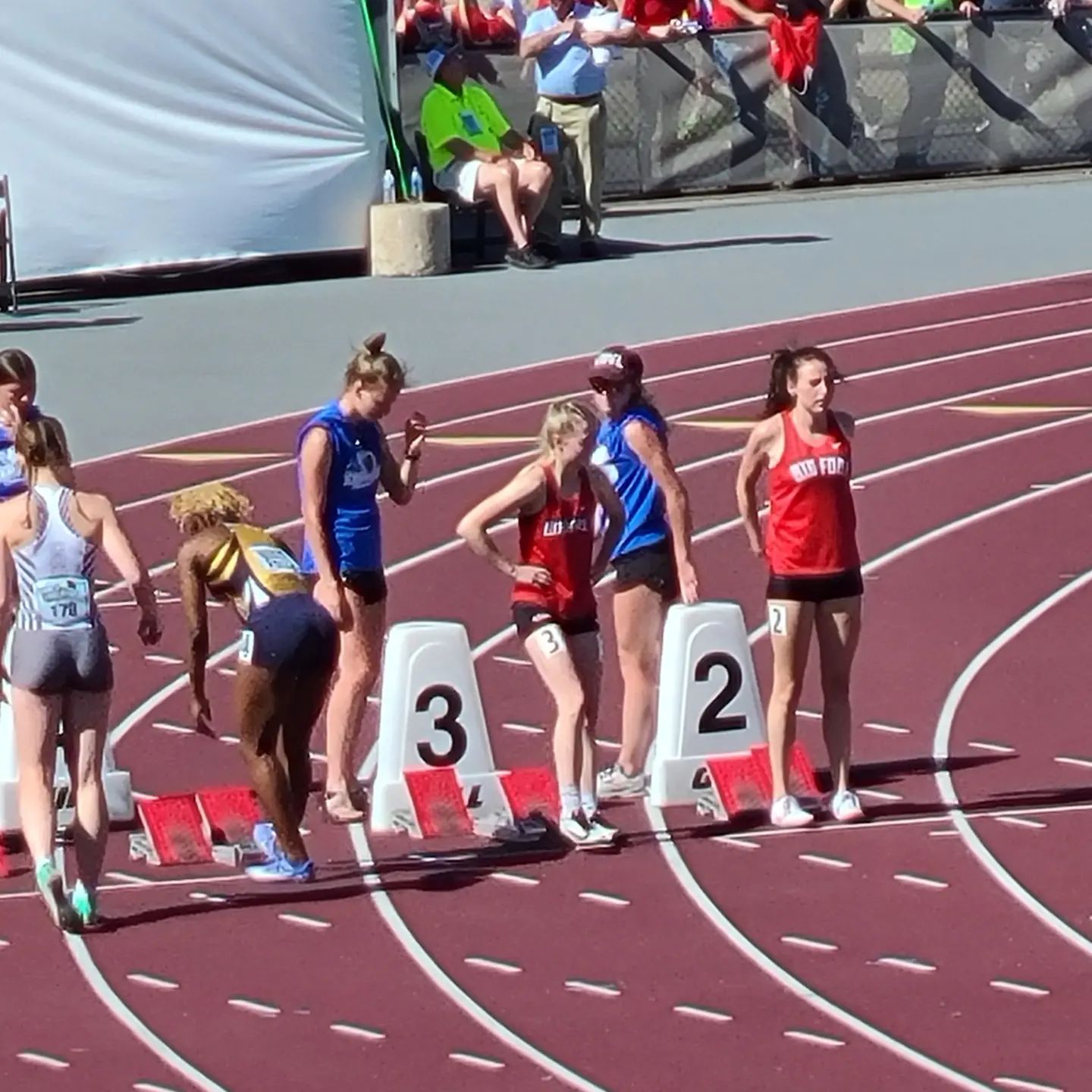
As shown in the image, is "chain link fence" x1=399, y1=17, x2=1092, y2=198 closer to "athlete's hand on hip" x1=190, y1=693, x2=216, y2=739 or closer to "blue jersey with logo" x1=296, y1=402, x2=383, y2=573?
"blue jersey with logo" x1=296, y1=402, x2=383, y2=573

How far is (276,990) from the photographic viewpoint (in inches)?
323

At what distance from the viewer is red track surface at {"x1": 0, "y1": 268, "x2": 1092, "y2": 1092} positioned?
7629mm

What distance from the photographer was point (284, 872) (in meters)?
9.16

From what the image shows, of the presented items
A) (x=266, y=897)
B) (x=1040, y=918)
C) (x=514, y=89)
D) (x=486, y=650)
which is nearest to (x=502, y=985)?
(x=266, y=897)

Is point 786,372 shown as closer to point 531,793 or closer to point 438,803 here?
point 531,793

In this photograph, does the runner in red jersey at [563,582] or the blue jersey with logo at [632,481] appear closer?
the runner in red jersey at [563,582]

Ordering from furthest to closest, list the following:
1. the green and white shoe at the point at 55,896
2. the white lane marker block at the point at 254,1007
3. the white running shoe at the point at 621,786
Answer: the white running shoe at the point at 621,786, the green and white shoe at the point at 55,896, the white lane marker block at the point at 254,1007

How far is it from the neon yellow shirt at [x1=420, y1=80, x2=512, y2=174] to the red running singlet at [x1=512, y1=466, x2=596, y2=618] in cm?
1105

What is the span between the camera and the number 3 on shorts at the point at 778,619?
9680 millimetres

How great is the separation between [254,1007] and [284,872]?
1.13 meters

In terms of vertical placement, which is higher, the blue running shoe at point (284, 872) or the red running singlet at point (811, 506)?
the red running singlet at point (811, 506)

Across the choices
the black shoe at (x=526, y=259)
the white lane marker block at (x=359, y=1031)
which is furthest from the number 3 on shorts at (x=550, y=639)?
the black shoe at (x=526, y=259)

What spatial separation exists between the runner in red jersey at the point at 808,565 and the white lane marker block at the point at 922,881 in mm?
561

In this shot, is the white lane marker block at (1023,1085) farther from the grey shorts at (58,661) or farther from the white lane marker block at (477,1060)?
the grey shorts at (58,661)
